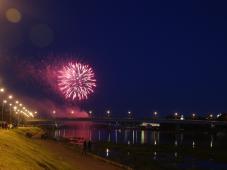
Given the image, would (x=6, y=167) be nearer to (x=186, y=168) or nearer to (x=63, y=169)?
(x=63, y=169)

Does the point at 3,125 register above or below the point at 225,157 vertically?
above

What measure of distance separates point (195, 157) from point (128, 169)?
31825 millimetres

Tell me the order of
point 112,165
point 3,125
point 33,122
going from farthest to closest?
point 33,122 → point 3,125 → point 112,165

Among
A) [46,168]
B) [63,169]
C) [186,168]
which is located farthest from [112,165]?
[46,168]

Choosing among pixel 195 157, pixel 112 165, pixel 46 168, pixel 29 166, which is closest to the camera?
pixel 29 166

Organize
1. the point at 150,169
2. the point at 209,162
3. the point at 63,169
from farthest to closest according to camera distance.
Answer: the point at 209,162, the point at 150,169, the point at 63,169

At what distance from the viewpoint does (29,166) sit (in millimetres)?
21078

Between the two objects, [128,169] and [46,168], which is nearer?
[46,168]

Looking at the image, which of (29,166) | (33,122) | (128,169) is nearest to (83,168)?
(128,169)

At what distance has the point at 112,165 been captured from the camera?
46.2 meters

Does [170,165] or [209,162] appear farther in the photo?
[209,162]

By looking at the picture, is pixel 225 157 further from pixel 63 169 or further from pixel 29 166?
pixel 29 166

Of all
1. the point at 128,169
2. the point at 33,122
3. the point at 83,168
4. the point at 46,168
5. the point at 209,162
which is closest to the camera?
the point at 46,168

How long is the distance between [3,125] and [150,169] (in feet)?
128
